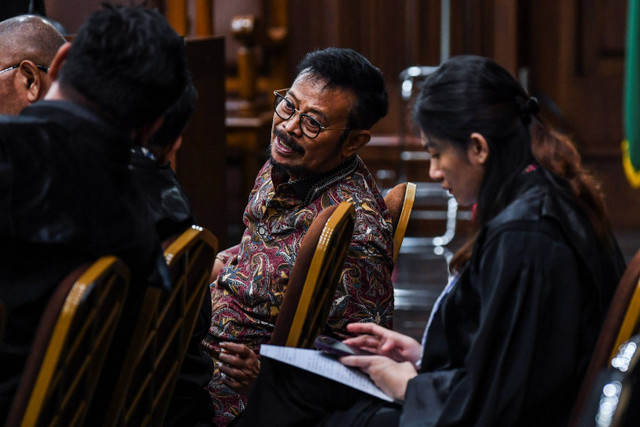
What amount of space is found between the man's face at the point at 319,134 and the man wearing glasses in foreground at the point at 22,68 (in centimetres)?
53

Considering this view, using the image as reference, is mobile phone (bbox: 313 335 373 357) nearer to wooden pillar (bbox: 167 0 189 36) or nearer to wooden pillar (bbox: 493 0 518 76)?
wooden pillar (bbox: 167 0 189 36)

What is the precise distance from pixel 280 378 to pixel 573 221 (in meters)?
0.58

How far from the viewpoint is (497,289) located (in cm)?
148

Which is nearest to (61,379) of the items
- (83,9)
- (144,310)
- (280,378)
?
(144,310)

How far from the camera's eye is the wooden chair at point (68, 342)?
128cm

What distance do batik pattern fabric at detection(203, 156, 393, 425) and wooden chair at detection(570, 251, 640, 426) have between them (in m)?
0.69

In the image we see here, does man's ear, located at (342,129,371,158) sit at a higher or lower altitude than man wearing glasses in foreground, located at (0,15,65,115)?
lower

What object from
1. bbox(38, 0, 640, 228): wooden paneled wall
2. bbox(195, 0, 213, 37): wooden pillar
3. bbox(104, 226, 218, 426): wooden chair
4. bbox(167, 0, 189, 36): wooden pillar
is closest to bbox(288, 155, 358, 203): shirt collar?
bbox(104, 226, 218, 426): wooden chair

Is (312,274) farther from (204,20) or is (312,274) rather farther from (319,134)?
(204,20)

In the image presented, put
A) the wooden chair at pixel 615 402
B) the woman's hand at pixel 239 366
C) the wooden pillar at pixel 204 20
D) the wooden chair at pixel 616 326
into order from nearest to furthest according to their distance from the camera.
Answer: the wooden chair at pixel 615 402 → the wooden chair at pixel 616 326 → the woman's hand at pixel 239 366 → the wooden pillar at pixel 204 20

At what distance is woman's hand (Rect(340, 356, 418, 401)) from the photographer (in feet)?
5.32

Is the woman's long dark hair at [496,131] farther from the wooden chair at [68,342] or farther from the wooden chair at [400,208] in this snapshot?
the wooden chair at [400,208]

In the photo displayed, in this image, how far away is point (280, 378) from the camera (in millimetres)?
1747

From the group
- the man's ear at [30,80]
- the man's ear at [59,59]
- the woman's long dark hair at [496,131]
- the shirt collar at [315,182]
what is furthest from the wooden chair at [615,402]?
the man's ear at [30,80]
